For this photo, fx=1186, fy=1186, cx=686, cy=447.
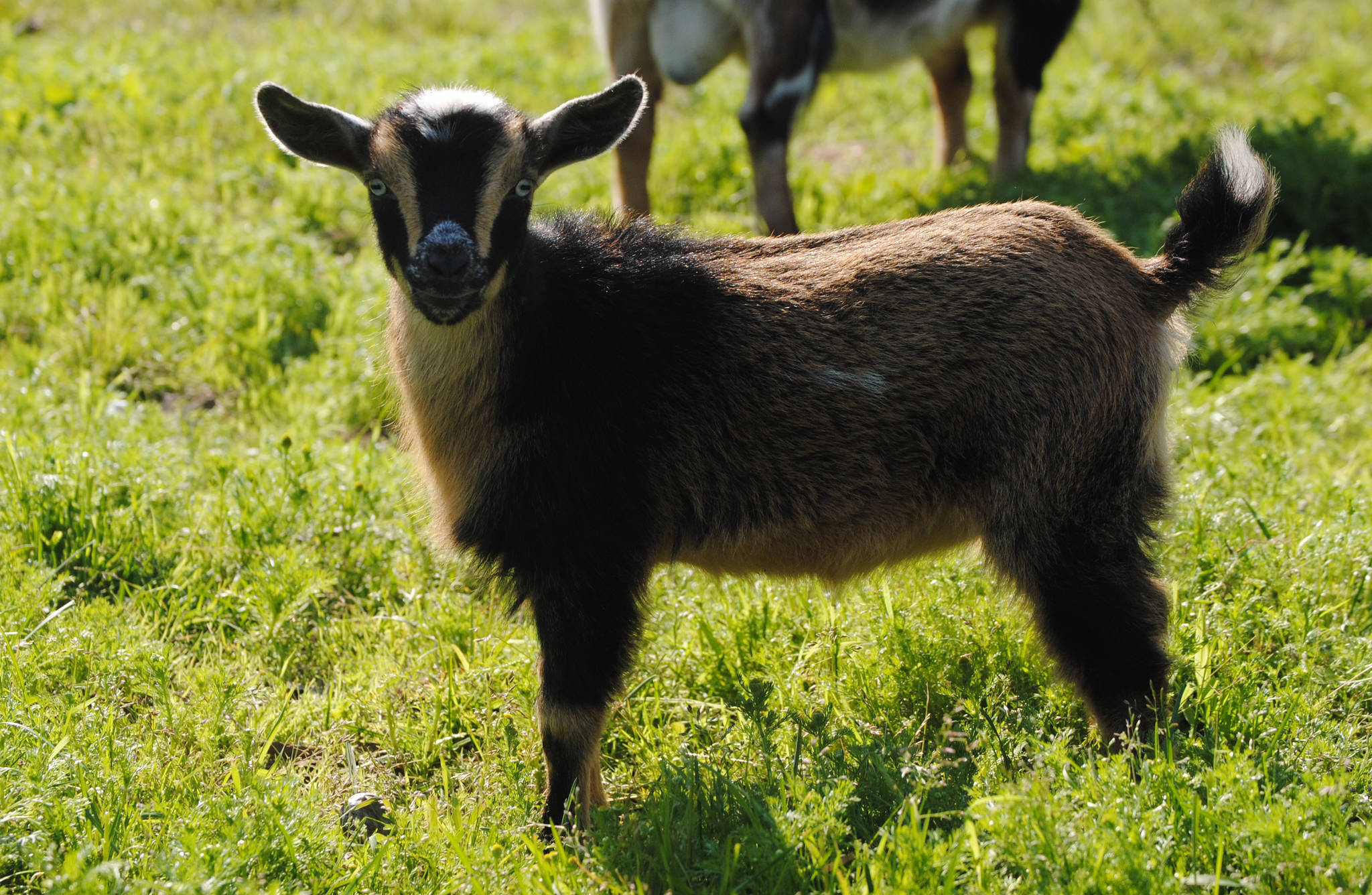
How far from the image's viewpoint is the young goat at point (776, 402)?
10.2 ft

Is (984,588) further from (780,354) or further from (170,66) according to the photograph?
(170,66)

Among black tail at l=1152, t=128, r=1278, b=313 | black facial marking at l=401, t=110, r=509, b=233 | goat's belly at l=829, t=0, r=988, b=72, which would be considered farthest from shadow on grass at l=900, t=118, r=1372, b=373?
black facial marking at l=401, t=110, r=509, b=233

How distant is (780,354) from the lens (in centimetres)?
322

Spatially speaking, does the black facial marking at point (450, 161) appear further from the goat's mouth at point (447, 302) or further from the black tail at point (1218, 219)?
the black tail at point (1218, 219)

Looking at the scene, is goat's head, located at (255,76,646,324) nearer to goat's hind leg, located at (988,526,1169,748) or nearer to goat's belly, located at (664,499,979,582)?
goat's belly, located at (664,499,979,582)

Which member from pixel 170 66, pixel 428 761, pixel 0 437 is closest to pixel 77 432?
pixel 0 437

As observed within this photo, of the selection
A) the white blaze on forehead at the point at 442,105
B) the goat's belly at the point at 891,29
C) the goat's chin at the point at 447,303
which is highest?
the white blaze on forehead at the point at 442,105

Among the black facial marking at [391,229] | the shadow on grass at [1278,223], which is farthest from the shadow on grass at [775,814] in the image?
the shadow on grass at [1278,223]

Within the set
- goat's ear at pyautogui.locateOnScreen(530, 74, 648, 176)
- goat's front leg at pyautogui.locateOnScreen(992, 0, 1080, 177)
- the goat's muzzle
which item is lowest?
goat's front leg at pyautogui.locateOnScreen(992, 0, 1080, 177)

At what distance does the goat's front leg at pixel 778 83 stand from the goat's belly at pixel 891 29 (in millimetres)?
239

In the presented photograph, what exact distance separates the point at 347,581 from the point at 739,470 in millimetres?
1573

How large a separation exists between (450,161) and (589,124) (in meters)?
0.52

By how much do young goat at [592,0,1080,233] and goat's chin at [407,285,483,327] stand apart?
3211mm

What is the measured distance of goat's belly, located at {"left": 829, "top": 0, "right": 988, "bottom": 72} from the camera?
637cm
